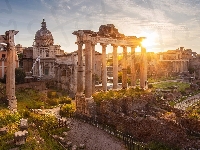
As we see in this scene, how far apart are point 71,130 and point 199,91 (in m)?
35.2

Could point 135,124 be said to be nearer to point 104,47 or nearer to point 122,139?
point 122,139

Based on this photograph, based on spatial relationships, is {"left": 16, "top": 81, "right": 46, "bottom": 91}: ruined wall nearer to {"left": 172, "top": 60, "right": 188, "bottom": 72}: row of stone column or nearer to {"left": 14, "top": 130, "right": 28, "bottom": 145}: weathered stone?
{"left": 14, "top": 130, "right": 28, "bottom": 145}: weathered stone

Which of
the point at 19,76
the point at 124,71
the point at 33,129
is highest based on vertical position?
the point at 124,71

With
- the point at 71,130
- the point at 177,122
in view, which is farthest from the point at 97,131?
the point at 177,122

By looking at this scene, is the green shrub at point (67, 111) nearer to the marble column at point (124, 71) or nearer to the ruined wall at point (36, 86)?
the marble column at point (124, 71)

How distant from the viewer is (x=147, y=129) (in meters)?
16.4

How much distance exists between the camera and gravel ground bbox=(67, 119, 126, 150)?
14.3m

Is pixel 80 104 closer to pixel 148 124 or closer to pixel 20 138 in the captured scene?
pixel 148 124

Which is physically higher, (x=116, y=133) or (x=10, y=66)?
(x=10, y=66)

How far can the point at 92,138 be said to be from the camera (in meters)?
15.4

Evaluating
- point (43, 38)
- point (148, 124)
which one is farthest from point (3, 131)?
point (43, 38)

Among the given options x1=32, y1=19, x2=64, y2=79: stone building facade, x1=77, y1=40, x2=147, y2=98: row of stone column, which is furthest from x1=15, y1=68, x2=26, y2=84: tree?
x1=77, y1=40, x2=147, y2=98: row of stone column

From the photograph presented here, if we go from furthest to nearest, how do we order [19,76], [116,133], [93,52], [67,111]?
[19,76]
[93,52]
[67,111]
[116,133]

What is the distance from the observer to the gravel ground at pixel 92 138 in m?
14.3
